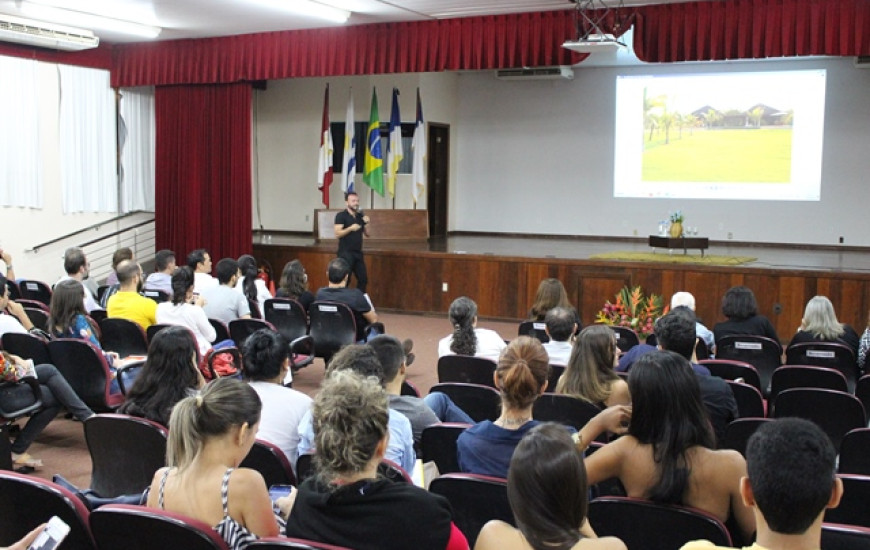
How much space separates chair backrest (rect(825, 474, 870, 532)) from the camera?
9.02 feet

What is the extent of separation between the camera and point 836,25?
26.2 ft

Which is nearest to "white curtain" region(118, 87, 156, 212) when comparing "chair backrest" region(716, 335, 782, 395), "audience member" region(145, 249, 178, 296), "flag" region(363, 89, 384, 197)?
"flag" region(363, 89, 384, 197)

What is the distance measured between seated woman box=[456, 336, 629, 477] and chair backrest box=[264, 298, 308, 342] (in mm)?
4010

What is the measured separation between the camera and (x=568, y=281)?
10.0 m

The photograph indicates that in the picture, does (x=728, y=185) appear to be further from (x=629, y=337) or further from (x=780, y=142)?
(x=629, y=337)

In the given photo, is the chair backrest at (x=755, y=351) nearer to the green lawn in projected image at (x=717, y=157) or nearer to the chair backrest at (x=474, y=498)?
the chair backrest at (x=474, y=498)

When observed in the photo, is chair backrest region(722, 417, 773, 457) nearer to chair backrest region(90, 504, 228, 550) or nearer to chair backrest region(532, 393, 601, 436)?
chair backrest region(532, 393, 601, 436)

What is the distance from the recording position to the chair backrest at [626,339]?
6090mm

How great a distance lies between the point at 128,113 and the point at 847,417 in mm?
11057

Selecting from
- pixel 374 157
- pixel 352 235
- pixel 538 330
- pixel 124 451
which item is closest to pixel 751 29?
pixel 538 330

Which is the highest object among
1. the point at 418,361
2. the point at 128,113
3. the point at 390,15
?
the point at 390,15

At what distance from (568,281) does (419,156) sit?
162 inches

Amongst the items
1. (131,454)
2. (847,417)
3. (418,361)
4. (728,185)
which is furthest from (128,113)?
(847,417)

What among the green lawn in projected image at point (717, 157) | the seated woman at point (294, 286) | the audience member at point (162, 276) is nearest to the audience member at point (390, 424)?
the seated woman at point (294, 286)
